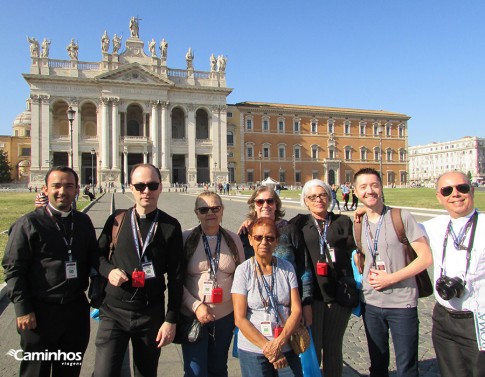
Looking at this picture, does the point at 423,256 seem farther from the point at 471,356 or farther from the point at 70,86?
the point at 70,86

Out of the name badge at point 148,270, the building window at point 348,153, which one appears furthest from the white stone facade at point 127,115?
the name badge at point 148,270

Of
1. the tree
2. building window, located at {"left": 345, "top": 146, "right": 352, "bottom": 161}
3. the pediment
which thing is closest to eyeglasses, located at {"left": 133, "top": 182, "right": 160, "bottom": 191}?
the pediment

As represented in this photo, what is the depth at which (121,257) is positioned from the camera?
9.19 feet

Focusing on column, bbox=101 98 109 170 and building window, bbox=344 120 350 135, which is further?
building window, bbox=344 120 350 135

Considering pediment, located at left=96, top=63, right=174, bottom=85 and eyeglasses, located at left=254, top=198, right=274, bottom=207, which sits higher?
pediment, located at left=96, top=63, right=174, bottom=85

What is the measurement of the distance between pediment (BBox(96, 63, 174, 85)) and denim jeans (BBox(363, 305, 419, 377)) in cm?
5246

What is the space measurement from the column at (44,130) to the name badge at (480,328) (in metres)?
52.9

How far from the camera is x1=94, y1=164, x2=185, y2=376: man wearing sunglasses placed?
2.74 meters

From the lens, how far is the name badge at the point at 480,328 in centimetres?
247

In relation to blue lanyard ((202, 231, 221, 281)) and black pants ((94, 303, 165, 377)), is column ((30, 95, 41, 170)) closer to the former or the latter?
black pants ((94, 303, 165, 377))

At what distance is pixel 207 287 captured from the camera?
9.28 ft

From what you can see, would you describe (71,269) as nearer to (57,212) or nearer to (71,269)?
(71,269)

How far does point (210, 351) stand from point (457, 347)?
1759 millimetres

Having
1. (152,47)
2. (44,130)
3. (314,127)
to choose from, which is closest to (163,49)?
(152,47)
